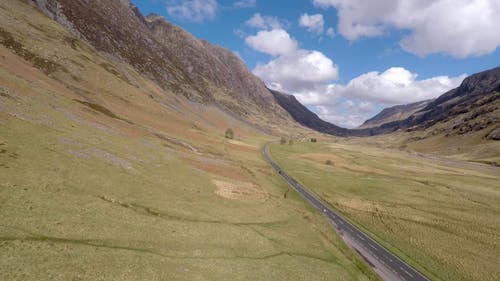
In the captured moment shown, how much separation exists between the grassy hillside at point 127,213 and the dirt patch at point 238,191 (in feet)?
1.31

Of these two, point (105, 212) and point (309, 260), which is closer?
point (105, 212)

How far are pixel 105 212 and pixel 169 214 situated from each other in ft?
26.6

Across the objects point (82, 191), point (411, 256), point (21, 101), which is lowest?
point (411, 256)

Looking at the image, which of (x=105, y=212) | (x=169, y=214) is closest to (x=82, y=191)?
(x=105, y=212)

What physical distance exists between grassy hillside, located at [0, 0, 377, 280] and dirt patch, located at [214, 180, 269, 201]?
0.40 m

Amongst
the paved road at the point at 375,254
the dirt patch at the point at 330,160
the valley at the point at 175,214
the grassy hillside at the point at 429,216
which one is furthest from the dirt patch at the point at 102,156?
the dirt patch at the point at 330,160

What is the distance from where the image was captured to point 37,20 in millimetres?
151500

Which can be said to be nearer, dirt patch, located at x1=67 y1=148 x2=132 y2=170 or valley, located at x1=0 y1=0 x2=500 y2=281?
valley, located at x1=0 y1=0 x2=500 y2=281

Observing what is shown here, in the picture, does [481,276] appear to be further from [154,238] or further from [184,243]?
[154,238]

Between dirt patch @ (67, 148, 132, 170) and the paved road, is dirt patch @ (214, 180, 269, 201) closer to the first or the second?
the paved road

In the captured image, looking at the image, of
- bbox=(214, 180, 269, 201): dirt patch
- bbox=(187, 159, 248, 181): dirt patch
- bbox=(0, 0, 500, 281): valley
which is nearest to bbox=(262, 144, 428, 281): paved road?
bbox=(0, 0, 500, 281): valley

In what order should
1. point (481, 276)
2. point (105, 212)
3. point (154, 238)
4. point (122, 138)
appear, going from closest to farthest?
point (154, 238), point (105, 212), point (481, 276), point (122, 138)

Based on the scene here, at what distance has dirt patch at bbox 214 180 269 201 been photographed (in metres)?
54.1

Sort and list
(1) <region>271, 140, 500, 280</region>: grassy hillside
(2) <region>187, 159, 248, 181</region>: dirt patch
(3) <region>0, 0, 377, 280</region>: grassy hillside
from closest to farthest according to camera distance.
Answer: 1. (3) <region>0, 0, 377, 280</region>: grassy hillside
2. (1) <region>271, 140, 500, 280</region>: grassy hillside
3. (2) <region>187, 159, 248, 181</region>: dirt patch
